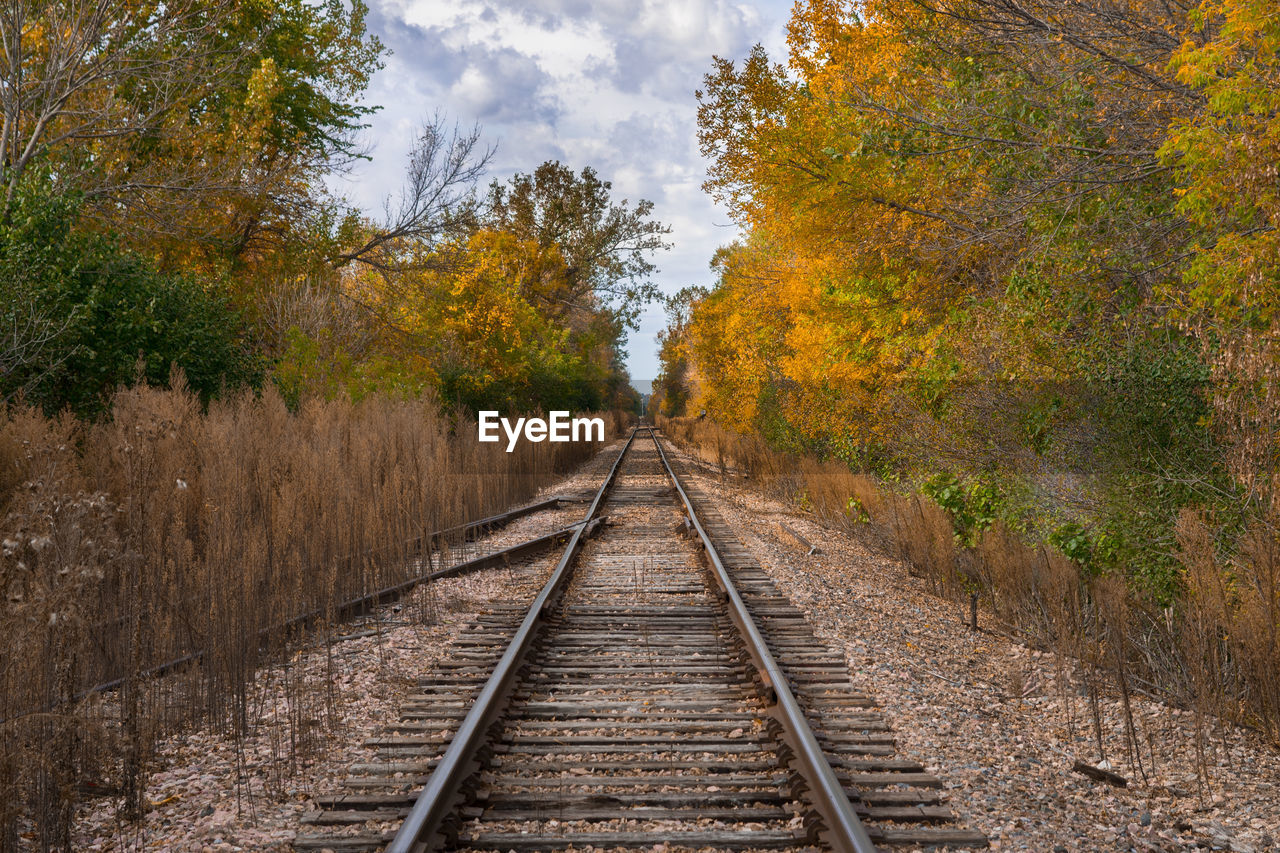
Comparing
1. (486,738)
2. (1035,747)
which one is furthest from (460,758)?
(1035,747)

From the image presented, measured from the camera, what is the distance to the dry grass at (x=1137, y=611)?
492 centimetres

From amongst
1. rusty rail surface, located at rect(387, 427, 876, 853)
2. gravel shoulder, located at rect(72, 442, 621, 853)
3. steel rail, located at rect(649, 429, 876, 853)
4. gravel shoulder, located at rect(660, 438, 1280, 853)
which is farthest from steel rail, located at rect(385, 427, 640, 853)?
gravel shoulder, located at rect(660, 438, 1280, 853)

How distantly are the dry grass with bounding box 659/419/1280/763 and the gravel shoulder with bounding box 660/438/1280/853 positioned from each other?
132mm

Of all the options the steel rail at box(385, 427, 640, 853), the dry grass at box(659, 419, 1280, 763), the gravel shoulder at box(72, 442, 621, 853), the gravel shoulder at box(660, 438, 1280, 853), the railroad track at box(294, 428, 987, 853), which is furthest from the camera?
the dry grass at box(659, 419, 1280, 763)

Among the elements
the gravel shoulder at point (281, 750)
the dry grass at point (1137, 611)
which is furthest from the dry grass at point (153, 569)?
the dry grass at point (1137, 611)

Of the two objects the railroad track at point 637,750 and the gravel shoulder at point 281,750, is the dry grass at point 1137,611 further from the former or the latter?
the gravel shoulder at point 281,750

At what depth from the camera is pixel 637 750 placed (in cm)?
438

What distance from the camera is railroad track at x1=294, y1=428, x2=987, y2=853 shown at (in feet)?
11.3

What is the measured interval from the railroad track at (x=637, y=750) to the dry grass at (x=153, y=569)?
3.27 feet

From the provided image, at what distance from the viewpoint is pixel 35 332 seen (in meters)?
8.86

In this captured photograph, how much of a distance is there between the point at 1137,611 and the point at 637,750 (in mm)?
5023

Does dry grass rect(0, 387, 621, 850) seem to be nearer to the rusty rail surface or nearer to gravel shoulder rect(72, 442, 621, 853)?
gravel shoulder rect(72, 442, 621, 853)

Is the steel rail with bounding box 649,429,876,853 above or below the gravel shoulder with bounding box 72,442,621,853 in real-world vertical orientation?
above

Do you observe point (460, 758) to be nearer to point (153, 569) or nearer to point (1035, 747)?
point (153, 569)
